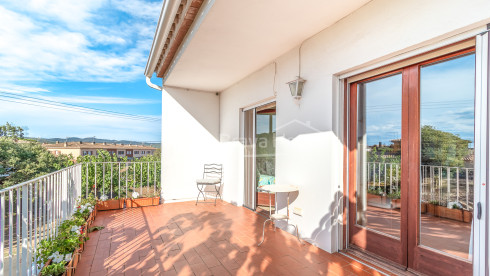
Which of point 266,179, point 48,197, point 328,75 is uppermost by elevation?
point 328,75

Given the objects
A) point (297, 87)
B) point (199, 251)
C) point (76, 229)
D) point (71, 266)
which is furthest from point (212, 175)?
point (71, 266)

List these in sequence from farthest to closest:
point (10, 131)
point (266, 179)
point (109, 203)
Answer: point (10, 131) < point (109, 203) < point (266, 179)

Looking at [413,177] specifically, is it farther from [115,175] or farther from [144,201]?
[115,175]

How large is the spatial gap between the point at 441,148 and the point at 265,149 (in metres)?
2.86

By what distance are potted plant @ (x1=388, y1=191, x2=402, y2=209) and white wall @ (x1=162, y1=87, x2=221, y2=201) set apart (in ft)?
13.8

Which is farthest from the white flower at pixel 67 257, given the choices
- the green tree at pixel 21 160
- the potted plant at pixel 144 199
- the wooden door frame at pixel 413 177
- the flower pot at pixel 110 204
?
the green tree at pixel 21 160

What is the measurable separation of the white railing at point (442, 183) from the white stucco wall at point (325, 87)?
55 centimetres

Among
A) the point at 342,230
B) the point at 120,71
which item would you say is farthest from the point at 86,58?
the point at 342,230

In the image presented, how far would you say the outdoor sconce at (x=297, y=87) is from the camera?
3.15 m

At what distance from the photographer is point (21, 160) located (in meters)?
11.6

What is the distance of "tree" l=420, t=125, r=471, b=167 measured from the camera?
1878mm

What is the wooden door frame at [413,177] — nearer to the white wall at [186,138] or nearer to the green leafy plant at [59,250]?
the green leafy plant at [59,250]

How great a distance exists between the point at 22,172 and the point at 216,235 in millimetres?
13356

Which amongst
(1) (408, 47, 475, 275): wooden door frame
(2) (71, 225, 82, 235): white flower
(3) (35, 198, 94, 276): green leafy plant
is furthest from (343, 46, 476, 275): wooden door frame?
(2) (71, 225, 82, 235): white flower
